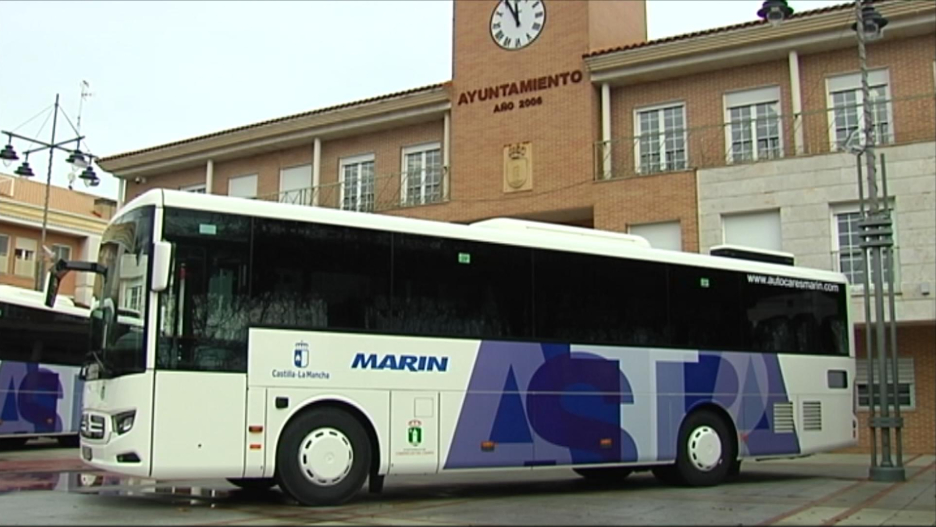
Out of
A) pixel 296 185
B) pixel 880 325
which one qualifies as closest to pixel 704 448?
pixel 880 325

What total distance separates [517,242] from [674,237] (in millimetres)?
10961

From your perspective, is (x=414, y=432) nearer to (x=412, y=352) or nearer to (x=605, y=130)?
(x=412, y=352)

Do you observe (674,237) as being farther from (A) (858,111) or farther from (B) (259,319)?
(B) (259,319)

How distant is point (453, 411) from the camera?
1097cm

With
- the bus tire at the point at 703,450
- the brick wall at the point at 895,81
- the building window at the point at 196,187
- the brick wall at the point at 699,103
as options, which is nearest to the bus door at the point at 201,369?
the bus tire at the point at 703,450

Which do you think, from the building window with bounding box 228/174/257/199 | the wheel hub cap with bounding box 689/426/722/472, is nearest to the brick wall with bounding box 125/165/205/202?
the building window with bounding box 228/174/257/199

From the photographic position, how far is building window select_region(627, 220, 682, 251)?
71.7 feet

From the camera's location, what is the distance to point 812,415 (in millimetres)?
14250

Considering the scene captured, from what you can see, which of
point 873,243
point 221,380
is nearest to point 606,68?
point 873,243

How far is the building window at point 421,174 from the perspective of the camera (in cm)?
2583

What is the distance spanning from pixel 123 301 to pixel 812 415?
9911mm

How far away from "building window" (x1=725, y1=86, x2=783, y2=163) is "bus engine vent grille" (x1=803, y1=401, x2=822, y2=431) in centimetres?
833

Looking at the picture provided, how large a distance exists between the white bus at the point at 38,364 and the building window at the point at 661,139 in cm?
1329

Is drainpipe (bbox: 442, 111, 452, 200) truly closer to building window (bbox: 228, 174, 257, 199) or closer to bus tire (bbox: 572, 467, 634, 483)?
building window (bbox: 228, 174, 257, 199)
